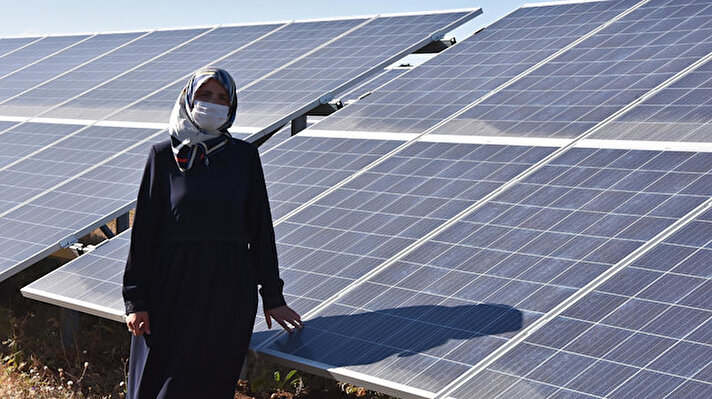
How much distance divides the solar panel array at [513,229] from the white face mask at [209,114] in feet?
6.01

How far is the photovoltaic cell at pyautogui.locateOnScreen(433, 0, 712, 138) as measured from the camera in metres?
9.77

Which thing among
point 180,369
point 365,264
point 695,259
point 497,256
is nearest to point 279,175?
point 365,264

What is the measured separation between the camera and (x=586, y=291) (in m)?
7.15

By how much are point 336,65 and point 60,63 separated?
690cm

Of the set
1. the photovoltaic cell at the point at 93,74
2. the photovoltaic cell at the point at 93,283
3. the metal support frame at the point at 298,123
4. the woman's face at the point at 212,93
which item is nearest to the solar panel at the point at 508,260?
the photovoltaic cell at the point at 93,283

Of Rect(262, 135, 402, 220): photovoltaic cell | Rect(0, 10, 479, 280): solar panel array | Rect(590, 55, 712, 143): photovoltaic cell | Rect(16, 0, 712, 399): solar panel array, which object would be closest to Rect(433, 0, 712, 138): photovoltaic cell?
Rect(16, 0, 712, 399): solar panel array

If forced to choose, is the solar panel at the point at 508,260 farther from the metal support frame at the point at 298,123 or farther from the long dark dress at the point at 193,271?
the metal support frame at the point at 298,123

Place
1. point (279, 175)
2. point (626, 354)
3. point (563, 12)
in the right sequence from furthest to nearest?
point (563, 12), point (279, 175), point (626, 354)

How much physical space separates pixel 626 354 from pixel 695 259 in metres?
0.96

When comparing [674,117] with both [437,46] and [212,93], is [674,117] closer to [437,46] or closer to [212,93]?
[212,93]

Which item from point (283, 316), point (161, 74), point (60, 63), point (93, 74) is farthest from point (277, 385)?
point (60, 63)

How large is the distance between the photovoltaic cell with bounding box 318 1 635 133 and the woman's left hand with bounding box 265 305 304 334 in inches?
134

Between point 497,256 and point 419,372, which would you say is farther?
point 497,256

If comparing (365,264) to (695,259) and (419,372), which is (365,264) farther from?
(695,259)
